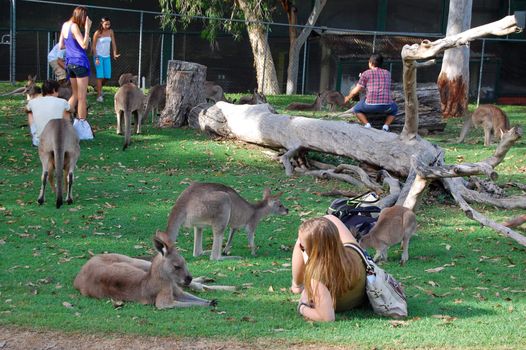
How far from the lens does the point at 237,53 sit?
27734 millimetres

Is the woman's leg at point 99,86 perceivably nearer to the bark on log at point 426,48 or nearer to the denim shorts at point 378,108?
the denim shorts at point 378,108

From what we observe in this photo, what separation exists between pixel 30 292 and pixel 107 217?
3.31m

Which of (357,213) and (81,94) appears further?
(81,94)

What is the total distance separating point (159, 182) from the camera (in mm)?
12859

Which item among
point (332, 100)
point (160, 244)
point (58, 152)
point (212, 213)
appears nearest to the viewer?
point (160, 244)

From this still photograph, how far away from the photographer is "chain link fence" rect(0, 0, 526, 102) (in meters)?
25.9

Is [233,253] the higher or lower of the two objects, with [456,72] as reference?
lower

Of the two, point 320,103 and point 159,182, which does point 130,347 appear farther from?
point 320,103

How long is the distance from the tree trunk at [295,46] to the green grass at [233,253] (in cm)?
1019

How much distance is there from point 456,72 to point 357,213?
11755mm

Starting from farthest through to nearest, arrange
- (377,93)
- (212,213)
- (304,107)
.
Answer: (304,107) < (377,93) < (212,213)

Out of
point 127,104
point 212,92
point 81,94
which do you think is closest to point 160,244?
point 127,104

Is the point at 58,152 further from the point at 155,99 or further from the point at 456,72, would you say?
the point at 456,72

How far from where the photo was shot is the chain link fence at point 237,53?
25.9 metres
